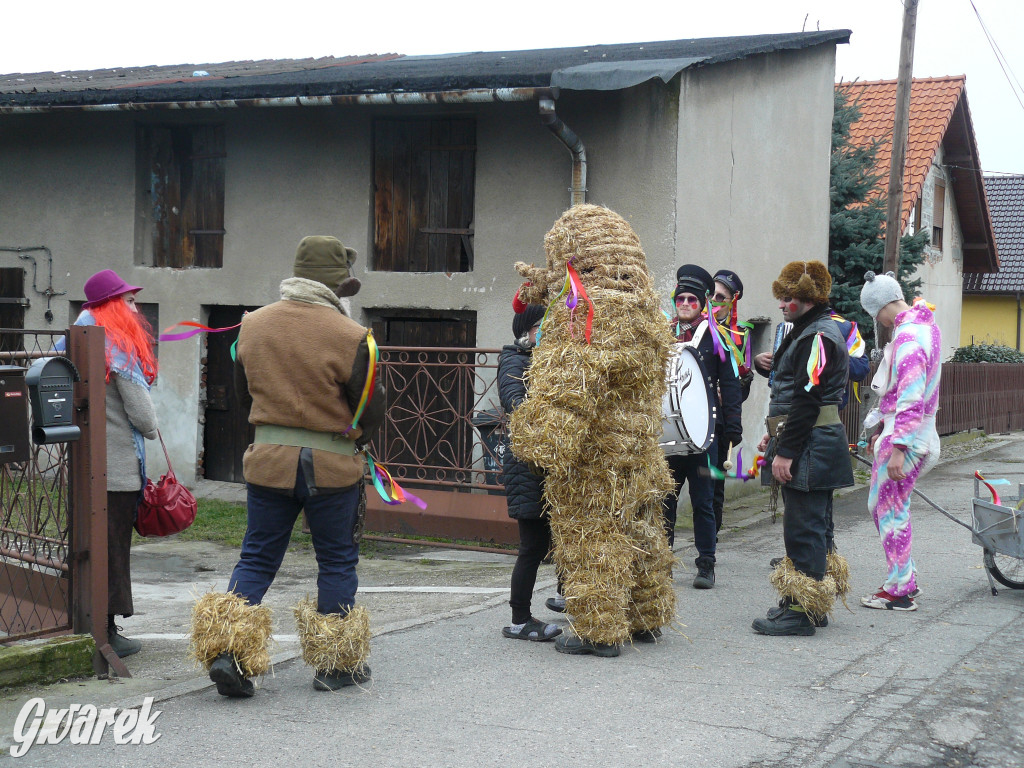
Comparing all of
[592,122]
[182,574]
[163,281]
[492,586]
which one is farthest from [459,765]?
[163,281]

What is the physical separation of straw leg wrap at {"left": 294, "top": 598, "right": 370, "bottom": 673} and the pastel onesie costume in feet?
10.7

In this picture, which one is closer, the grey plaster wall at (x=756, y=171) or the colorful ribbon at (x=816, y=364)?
the colorful ribbon at (x=816, y=364)

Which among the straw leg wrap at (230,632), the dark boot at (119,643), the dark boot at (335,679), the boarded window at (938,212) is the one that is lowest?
the dark boot at (119,643)

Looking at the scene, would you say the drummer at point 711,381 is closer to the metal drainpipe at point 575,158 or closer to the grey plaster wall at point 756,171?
the metal drainpipe at point 575,158

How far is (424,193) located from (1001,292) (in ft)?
74.2

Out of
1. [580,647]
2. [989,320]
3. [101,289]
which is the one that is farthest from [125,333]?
[989,320]

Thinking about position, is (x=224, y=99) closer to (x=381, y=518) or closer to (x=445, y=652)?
(x=381, y=518)

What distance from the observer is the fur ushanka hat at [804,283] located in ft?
18.8

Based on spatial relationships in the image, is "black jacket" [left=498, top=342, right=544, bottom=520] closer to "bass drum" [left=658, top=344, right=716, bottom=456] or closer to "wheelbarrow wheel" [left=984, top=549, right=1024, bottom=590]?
"bass drum" [left=658, top=344, right=716, bottom=456]

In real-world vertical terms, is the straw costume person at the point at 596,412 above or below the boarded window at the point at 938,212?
below

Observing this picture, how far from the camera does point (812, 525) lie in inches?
225

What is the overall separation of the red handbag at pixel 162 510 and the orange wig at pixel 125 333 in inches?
19.4

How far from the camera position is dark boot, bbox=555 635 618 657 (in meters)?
5.25

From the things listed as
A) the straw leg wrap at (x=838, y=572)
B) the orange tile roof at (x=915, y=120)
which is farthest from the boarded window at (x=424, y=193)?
the orange tile roof at (x=915, y=120)
